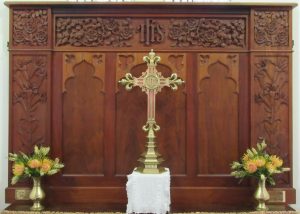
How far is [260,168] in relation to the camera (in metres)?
3.12

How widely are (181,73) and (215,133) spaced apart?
53 cm

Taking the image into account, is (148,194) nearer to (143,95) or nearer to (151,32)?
(143,95)

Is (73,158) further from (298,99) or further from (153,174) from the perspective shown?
(298,99)

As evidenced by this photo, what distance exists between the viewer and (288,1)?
348 centimetres

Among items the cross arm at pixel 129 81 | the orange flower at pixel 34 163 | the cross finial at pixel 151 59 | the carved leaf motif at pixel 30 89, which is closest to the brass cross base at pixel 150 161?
the cross arm at pixel 129 81

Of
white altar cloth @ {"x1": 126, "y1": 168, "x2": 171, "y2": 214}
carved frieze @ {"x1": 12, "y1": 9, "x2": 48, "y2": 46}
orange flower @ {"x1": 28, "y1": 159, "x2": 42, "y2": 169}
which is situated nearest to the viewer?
white altar cloth @ {"x1": 126, "y1": 168, "x2": 171, "y2": 214}

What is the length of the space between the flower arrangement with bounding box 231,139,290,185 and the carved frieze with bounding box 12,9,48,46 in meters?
1.72

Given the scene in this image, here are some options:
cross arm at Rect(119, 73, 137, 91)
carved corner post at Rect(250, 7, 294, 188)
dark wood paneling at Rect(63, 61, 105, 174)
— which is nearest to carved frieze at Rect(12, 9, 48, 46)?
dark wood paneling at Rect(63, 61, 105, 174)

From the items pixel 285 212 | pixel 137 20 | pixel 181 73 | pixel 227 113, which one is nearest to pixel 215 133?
pixel 227 113

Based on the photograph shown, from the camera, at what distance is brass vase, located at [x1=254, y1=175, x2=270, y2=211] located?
10.3 ft

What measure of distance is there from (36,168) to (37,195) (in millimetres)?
197

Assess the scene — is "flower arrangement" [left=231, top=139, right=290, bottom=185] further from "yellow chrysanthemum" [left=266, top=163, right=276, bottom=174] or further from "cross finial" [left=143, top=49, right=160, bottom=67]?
"cross finial" [left=143, top=49, right=160, bottom=67]

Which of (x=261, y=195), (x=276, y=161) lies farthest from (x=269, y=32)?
(x=261, y=195)

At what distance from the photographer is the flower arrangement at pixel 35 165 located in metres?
3.10
